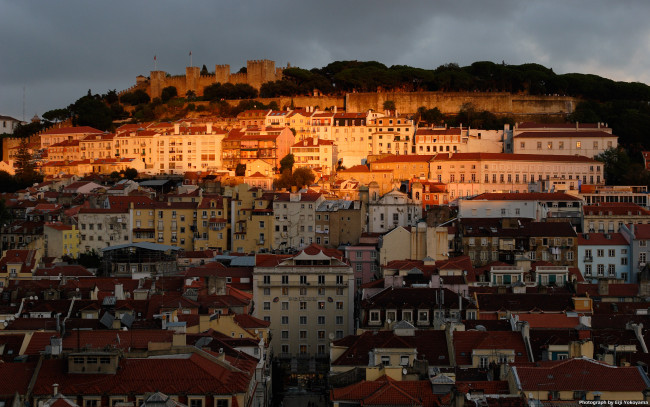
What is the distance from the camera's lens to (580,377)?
3158cm

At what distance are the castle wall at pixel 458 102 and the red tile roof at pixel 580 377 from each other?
78852mm

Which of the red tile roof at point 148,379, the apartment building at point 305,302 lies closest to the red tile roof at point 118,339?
the red tile roof at point 148,379

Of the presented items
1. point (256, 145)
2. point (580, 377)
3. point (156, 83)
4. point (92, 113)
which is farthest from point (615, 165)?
point (580, 377)

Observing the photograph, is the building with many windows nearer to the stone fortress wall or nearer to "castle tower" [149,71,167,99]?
the stone fortress wall

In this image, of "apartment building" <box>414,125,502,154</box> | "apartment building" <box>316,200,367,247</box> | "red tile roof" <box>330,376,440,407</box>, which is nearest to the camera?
"red tile roof" <box>330,376,440,407</box>

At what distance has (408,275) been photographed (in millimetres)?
52312

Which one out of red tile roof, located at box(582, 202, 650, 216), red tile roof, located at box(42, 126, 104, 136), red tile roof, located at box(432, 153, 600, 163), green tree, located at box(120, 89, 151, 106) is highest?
green tree, located at box(120, 89, 151, 106)

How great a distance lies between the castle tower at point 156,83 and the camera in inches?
5133

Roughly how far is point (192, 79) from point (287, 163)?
40.5 metres

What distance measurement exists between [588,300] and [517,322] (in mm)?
7393

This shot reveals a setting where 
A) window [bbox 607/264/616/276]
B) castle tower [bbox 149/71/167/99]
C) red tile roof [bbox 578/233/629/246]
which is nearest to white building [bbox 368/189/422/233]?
red tile roof [bbox 578/233/629/246]

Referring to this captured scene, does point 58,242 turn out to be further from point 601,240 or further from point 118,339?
point 118,339

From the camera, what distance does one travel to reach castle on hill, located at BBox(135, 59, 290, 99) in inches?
4924

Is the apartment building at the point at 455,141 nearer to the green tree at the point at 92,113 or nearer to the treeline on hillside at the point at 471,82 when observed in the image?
the treeline on hillside at the point at 471,82
